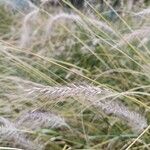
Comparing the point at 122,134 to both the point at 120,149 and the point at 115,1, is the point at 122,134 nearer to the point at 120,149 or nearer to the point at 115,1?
the point at 120,149

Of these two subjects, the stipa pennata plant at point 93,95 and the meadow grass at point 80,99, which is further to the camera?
the meadow grass at point 80,99

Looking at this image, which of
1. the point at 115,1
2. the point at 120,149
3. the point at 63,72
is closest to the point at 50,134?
the point at 120,149

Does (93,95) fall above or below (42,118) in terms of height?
above

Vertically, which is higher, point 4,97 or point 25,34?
point 25,34

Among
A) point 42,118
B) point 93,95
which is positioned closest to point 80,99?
point 42,118

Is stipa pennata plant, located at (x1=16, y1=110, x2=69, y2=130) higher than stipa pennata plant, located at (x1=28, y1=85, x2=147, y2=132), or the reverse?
stipa pennata plant, located at (x1=28, y1=85, x2=147, y2=132)

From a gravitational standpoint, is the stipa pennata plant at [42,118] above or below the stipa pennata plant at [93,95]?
below

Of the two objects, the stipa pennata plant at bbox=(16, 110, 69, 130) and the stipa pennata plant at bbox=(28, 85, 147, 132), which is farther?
the stipa pennata plant at bbox=(16, 110, 69, 130)

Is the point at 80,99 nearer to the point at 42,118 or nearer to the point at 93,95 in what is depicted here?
the point at 42,118
